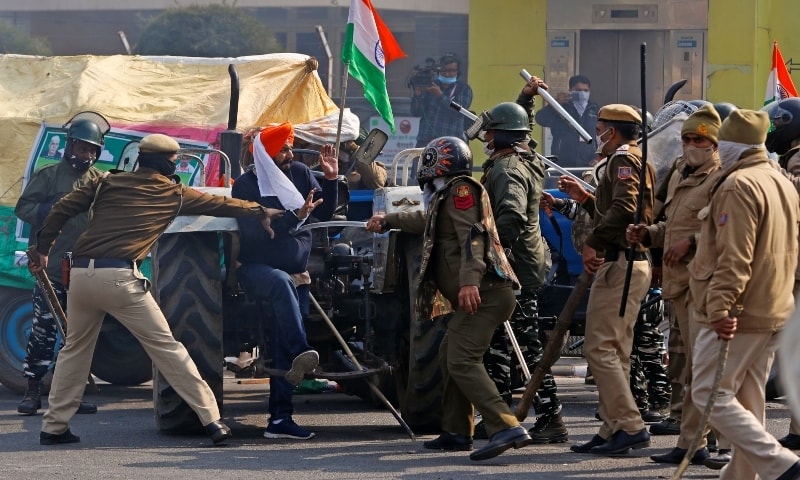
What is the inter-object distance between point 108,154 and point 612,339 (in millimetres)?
5067

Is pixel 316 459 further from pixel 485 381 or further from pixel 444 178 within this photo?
pixel 444 178

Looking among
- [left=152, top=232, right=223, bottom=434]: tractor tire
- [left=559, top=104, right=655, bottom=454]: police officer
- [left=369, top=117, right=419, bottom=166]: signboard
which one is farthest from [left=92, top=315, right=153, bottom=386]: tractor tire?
[left=369, top=117, right=419, bottom=166]: signboard

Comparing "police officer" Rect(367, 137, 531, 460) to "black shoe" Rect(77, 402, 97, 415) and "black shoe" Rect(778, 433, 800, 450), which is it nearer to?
"black shoe" Rect(778, 433, 800, 450)

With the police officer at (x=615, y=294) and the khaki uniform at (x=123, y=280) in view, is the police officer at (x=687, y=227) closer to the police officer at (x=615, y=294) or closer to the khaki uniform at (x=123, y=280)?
the police officer at (x=615, y=294)

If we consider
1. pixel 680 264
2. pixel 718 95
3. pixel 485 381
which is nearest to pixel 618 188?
pixel 680 264

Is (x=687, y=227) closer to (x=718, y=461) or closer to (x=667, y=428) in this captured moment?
(x=718, y=461)

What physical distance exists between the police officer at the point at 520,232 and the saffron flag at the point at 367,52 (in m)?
2.22

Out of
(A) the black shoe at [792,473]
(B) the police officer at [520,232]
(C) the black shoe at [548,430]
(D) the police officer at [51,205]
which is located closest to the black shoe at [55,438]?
(D) the police officer at [51,205]

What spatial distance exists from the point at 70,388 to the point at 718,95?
1507 centimetres

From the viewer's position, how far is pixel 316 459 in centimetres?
872

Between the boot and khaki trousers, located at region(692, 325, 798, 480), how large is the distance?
5101mm

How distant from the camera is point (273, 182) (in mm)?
9570

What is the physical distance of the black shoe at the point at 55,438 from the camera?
9234mm

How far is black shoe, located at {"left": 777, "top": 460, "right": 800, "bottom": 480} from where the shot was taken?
22.5ft
